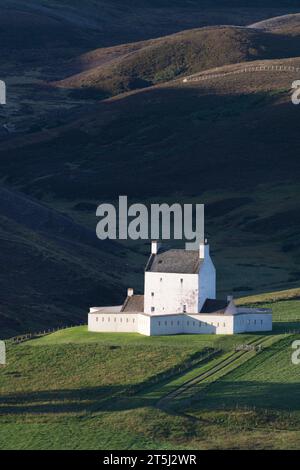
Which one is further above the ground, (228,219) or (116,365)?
(228,219)

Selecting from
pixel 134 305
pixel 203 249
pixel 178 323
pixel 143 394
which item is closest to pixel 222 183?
pixel 134 305

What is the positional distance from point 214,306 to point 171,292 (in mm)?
2215

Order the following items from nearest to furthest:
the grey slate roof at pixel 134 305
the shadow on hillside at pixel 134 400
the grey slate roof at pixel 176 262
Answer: the shadow on hillside at pixel 134 400 < the grey slate roof at pixel 176 262 < the grey slate roof at pixel 134 305

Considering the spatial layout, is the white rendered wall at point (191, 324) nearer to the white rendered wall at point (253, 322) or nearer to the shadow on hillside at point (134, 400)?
the white rendered wall at point (253, 322)

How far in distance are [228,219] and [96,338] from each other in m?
81.5

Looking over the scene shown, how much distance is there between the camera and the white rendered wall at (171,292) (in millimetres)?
79812

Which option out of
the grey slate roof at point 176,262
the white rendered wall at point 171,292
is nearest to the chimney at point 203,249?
the grey slate roof at point 176,262

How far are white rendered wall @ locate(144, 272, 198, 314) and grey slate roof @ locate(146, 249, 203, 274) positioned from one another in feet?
1.14

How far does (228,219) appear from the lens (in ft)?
523

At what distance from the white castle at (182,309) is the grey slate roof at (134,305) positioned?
1.50 feet

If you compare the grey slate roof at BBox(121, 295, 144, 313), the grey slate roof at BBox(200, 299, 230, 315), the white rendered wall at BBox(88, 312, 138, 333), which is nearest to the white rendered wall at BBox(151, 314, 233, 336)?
the grey slate roof at BBox(200, 299, 230, 315)
